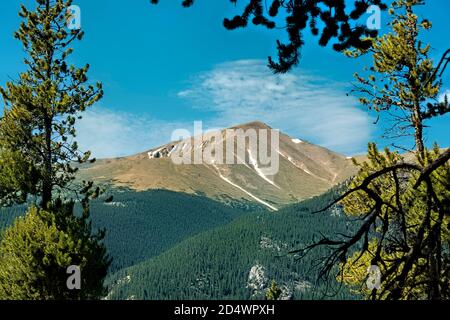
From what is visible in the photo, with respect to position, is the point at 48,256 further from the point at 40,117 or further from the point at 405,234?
the point at 405,234

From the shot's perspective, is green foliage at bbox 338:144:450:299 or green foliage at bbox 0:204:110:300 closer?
green foliage at bbox 338:144:450:299

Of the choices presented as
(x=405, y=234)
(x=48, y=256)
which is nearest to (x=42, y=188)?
(x=48, y=256)

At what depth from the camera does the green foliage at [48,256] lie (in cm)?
2453

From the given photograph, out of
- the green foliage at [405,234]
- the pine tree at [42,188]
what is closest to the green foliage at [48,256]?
the pine tree at [42,188]

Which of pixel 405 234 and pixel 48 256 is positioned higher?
pixel 405 234

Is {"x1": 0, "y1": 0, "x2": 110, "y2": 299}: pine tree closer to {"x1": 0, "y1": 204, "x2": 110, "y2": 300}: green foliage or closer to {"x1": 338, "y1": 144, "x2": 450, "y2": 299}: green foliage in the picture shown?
{"x1": 0, "y1": 204, "x2": 110, "y2": 300}: green foliage

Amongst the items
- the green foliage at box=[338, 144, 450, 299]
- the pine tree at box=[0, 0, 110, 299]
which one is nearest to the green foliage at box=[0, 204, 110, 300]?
the pine tree at box=[0, 0, 110, 299]

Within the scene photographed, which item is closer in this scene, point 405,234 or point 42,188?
point 405,234

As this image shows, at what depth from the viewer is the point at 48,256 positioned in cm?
2505

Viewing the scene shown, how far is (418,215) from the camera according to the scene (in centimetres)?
1525

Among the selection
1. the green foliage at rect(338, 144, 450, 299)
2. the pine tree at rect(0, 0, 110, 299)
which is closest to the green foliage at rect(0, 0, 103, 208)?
the pine tree at rect(0, 0, 110, 299)

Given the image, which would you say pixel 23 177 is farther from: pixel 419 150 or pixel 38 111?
pixel 419 150

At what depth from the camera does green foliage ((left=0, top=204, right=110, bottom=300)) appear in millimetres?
24531

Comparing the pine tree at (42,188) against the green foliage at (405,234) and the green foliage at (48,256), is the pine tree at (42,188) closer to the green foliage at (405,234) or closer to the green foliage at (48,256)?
the green foliage at (48,256)
